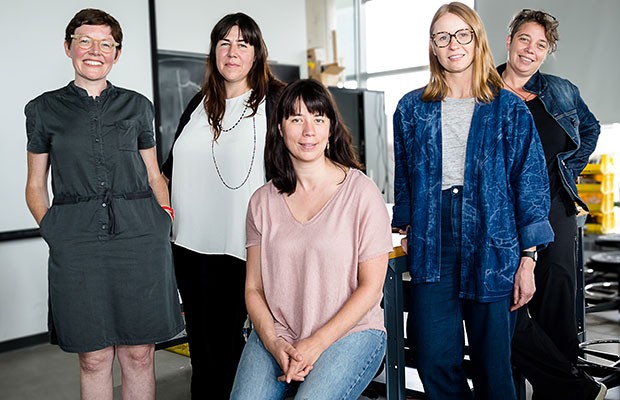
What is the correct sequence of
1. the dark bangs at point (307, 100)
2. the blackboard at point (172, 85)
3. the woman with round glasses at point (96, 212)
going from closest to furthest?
the dark bangs at point (307, 100)
the woman with round glasses at point (96, 212)
the blackboard at point (172, 85)

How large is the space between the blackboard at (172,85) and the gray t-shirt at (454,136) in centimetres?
296

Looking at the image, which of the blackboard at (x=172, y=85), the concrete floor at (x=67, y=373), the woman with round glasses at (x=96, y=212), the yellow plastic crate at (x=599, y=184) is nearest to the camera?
the woman with round glasses at (x=96, y=212)

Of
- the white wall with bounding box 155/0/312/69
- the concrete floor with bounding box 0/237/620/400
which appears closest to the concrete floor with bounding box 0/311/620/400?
the concrete floor with bounding box 0/237/620/400

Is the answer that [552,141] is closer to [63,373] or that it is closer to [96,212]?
[96,212]

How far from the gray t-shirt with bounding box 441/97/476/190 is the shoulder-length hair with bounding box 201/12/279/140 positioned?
1.89 ft

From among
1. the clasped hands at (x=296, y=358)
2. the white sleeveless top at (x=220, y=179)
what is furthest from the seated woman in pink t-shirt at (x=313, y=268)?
the white sleeveless top at (x=220, y=179)

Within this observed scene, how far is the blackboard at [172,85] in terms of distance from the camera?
14.7ft

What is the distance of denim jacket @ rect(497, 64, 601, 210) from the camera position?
7.26 ft

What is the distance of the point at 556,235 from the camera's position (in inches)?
86.4

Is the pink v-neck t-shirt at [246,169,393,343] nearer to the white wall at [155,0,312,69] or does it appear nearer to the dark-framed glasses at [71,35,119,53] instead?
the dark-framed glasses at [71,35,119,53]

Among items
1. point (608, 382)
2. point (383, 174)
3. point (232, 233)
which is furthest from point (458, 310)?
point (383, 174)

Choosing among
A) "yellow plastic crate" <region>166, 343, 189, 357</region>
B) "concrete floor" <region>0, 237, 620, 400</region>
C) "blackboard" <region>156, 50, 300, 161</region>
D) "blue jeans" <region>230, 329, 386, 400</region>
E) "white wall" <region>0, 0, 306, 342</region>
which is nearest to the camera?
"blue jeans" <region>230, 329, 386, 400</region>

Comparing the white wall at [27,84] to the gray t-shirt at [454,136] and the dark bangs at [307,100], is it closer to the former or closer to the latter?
the dark bangs at [307,100]

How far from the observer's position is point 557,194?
2.21 meters
